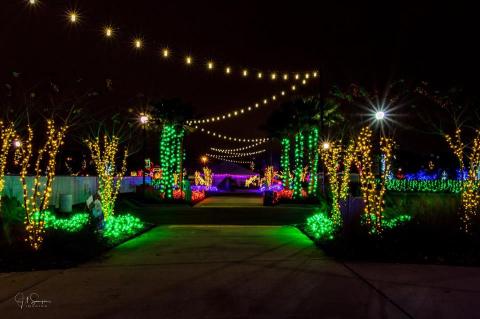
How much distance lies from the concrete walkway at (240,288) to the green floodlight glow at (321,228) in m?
1.90

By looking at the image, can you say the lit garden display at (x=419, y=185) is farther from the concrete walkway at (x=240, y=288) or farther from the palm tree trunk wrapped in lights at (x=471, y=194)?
the concrete walkway at (x=240, y=288)

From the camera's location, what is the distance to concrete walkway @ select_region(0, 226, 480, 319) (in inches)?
279

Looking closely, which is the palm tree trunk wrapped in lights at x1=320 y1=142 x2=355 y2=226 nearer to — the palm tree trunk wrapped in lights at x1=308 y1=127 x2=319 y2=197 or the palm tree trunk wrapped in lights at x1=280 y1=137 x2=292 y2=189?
the palm tree trunk wrapped in lights at x1=308 y1=127 x2=319 y2=197

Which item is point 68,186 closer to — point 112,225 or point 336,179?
point 112,225

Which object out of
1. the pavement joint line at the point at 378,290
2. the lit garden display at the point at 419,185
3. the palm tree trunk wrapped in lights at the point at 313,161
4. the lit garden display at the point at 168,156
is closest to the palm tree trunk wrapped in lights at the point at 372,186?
the pavement joint line at the point at 378,290

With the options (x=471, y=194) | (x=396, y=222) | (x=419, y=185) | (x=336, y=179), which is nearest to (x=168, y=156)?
(x=336, y=179)

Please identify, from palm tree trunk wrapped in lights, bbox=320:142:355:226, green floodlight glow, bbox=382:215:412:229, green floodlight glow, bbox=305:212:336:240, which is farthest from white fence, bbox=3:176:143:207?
green floodlight glow, bbox=382:215:412:229

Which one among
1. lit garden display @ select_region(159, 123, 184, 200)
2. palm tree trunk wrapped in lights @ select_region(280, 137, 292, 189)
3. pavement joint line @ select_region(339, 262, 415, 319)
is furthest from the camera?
palm tree trunk wrapped in lights @ select_region(280, 137, 292, 189)

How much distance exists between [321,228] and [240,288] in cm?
820

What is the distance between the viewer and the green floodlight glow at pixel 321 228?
1429cm

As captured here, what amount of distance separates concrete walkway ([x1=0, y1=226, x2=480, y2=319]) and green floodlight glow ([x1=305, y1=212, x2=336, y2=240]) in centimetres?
190

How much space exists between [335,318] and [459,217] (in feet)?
23.6

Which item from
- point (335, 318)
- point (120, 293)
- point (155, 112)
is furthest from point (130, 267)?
point (155, 112)

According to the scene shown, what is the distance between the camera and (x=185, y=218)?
24.5m
